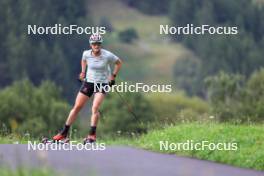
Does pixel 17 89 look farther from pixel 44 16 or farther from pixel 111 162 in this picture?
pixel 111 162

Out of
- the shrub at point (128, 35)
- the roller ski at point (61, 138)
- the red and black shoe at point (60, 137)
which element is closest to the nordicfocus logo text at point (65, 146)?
the roller ski at point (61, 138)

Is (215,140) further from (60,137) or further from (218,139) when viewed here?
(60,137)

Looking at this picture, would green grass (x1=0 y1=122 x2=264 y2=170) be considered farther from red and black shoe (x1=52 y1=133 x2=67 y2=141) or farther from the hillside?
the hillside

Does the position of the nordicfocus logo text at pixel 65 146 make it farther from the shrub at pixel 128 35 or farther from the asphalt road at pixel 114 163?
the shrub at pixel 128 35

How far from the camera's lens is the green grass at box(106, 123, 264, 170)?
15611 millimetres

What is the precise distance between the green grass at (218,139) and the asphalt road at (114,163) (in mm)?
395

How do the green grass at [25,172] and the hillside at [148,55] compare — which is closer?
the green grass at [25,172]

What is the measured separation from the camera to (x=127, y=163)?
1459 cm

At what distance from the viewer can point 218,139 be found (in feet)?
57.1

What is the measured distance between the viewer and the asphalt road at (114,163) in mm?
13302

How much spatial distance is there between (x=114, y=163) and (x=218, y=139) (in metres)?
Result: 3.46

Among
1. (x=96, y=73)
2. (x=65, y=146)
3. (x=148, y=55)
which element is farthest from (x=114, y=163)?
(x=148, y=55)

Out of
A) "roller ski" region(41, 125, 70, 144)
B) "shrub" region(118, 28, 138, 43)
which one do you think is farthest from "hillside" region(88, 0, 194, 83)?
"roller ski" region(41, 125, 70, 144)

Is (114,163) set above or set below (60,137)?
below
